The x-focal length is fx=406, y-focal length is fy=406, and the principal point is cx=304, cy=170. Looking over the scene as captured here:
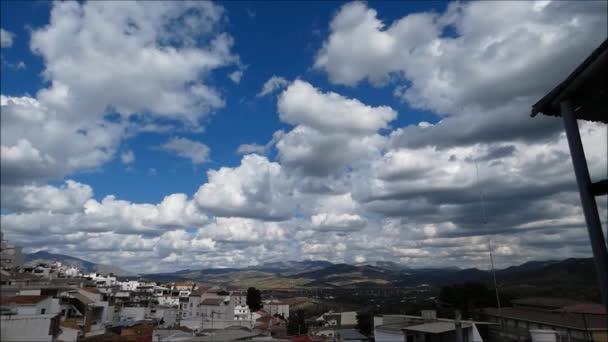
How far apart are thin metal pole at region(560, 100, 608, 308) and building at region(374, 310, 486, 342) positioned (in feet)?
54.4

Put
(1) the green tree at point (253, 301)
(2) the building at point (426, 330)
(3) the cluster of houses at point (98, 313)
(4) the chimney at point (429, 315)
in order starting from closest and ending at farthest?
(3) the cluster of houses at point (98, 313) < (2) the building at point (426, 330) < (4) the chimney at point (429, 315) < (1) the green tree at point (253, 301)

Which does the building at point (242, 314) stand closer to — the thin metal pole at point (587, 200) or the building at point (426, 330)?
the building at point (426, 330)

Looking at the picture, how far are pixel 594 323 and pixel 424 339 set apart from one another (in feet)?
54.4

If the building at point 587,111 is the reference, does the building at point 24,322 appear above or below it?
below

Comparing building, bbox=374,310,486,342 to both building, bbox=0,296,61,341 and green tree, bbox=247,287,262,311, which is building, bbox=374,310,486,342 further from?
green tree, bbox=247,287,262,311

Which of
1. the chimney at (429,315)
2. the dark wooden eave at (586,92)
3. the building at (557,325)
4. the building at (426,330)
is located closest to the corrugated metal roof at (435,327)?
the building at (426,330)

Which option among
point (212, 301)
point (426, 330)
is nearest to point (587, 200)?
point (426, 330)

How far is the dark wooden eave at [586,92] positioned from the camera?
502 centimetres

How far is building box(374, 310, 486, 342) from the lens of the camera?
68.2ft

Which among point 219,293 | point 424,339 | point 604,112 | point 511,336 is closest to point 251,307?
point 219,293

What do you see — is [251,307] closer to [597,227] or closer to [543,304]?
[543,304]

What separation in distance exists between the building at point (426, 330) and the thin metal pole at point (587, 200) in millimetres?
16585

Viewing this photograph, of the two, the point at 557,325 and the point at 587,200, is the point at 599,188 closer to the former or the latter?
the point at 587,200

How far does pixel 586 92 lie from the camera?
560 cm
